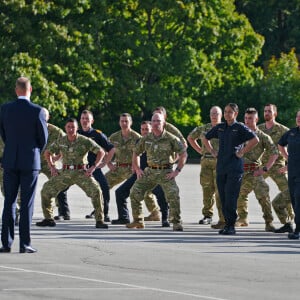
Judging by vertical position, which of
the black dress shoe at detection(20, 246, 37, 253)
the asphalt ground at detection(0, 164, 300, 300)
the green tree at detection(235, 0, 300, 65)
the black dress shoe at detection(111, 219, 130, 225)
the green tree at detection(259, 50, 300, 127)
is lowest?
the asphalt ground at detection(0, 164, 300, 300)

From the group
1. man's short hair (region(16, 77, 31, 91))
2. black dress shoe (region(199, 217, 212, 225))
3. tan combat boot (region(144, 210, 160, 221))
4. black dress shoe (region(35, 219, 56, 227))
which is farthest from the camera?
tan combat boot (region(144, 210, 160, 221))

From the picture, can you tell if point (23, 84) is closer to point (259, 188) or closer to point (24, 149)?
point (24, 149)

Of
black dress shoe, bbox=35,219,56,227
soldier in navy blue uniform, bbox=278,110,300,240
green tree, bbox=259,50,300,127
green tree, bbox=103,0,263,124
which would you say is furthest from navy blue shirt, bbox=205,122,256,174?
green tree, bbox=103,0,263,124

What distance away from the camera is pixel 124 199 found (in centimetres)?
2373

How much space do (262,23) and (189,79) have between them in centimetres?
1580

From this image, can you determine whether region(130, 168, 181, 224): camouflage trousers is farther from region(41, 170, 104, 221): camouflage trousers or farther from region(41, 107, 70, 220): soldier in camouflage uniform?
region(41, 107, 70, 220): soldier in camouflage uniform

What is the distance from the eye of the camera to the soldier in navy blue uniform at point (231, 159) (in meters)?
21.0

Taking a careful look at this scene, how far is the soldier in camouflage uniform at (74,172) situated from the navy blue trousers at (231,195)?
193 cm

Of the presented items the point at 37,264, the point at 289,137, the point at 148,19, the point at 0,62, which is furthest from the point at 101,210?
the point at 148,19

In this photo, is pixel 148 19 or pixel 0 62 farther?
pixel 148 19

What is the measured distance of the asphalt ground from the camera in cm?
1323

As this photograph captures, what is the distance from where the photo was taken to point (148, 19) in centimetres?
7306

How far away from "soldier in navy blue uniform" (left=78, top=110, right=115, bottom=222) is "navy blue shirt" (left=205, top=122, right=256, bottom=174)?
96.0 inches

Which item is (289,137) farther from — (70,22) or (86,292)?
(70,22)
